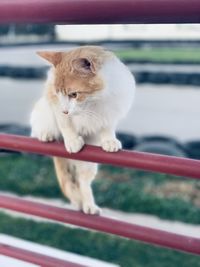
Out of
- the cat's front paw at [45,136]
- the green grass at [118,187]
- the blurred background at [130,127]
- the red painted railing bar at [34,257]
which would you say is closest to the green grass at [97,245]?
the blurred background at [130,127]

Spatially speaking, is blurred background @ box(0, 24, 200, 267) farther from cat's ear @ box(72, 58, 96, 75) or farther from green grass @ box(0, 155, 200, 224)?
cat's ear @ box(72, 58, 96, 75)

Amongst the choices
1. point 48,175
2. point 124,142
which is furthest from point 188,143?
point 48,175

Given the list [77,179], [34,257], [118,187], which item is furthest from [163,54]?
[34,257]

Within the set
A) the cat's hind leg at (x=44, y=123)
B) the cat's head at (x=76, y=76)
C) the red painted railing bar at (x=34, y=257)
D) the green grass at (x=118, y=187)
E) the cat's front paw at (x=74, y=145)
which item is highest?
the cat's head at (x=76, y=76)

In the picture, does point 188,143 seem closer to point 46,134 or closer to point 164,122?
point 164,122

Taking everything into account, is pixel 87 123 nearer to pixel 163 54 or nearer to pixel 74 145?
pixel 74 145

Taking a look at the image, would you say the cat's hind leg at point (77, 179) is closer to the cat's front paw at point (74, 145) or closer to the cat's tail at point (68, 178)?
the cat's tail at point (68, 178)

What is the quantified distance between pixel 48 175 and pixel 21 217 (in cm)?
67

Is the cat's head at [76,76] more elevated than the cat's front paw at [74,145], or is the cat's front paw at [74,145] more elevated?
the cat's head at [76,76]

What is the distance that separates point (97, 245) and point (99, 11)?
2025 mm

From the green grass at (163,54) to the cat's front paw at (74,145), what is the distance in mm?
2857

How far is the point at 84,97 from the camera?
104 centimetres

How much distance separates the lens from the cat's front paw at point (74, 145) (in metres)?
0.93

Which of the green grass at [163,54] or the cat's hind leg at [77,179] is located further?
the green grass at [163,54]
